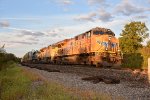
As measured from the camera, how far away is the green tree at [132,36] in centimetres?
6031

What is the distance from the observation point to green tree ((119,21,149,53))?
60312 millimetres

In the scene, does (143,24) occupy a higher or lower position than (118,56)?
higher

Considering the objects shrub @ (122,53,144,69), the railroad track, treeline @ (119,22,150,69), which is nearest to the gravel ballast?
the railroad track

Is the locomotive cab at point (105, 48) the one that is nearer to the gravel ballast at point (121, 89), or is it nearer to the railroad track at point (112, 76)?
the railroad track at point (112, 76)

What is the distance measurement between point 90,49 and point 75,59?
5.61 m

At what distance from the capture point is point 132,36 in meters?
63.7

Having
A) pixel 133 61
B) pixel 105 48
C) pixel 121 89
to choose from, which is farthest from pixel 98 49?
pixel 121 89

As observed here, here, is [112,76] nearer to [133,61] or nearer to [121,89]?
[121,89]

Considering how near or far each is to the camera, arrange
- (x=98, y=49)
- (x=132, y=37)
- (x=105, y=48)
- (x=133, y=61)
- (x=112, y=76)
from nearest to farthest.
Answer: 1. (x=112, y=76)
2. (x=98, y=49)
3. (x=105, y=48)
4. (x=133, y=61)
5. (x=132, y=37)

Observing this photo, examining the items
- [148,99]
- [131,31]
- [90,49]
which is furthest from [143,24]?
[148,99]

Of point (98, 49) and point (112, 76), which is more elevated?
point (98, 49)

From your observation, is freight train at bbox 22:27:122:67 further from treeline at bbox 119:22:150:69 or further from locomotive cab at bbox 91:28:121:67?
treeline at bbox 119:22:150:69

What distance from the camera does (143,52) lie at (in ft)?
140

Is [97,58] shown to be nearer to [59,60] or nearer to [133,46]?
[59,60]
